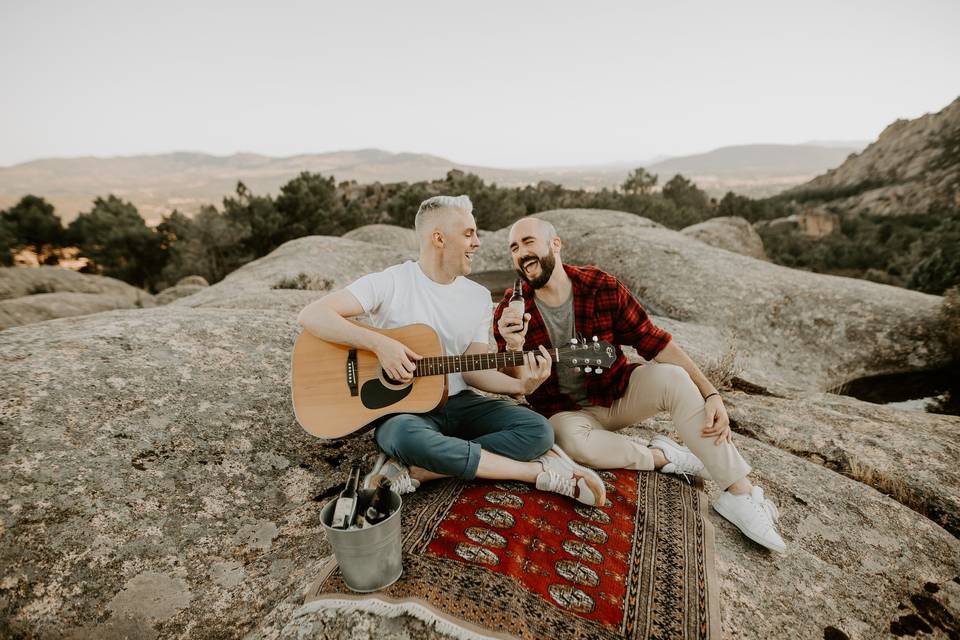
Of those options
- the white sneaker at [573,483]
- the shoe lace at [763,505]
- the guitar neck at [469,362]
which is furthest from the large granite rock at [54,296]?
the shoe lace at [763,505]

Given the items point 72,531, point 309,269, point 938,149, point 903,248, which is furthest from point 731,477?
point 938,149

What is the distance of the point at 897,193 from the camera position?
32625mm

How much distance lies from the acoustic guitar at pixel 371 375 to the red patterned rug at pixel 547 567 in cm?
67

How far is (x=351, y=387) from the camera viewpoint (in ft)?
11.2

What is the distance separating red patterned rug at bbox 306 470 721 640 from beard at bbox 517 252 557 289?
1622mm

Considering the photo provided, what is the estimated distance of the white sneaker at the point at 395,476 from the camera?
3.13 meters

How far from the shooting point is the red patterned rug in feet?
7.30

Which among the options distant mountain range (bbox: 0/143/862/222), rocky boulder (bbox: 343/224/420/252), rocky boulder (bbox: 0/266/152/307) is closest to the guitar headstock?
rocky boulder (bbox: 343/224/420/252)

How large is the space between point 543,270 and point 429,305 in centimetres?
98

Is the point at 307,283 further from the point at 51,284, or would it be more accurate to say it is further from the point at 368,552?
the point at 51,284

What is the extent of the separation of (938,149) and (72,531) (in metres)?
54.0

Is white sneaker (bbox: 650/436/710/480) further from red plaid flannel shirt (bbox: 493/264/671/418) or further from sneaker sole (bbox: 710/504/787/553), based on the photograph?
red plaid flannel shirt (bbox: 493/264/671/418)

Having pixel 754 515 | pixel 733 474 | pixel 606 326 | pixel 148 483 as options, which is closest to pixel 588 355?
pixel 606 326

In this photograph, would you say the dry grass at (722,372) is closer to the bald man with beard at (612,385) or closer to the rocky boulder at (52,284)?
the bald man with beard at (612,385)
